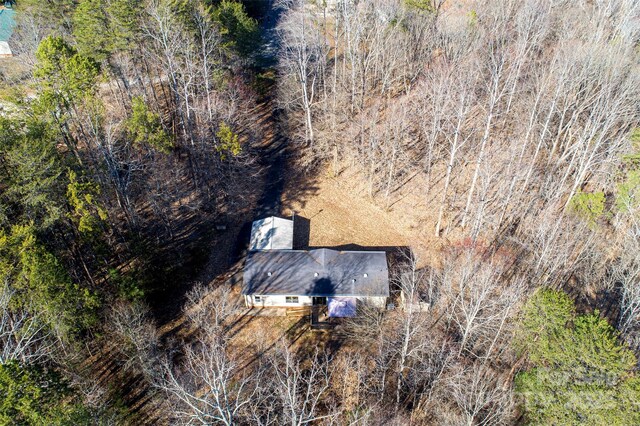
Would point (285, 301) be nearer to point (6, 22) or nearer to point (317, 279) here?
point (317, 279)

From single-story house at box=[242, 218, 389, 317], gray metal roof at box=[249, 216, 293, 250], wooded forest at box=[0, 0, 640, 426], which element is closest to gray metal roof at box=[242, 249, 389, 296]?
single-story house at box=[242, 218, 389, 317]

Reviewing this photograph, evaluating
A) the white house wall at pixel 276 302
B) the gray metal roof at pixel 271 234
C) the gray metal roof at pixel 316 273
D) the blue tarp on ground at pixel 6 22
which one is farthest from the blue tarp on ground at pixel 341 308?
the blue tarp on ground at pixel 6 22

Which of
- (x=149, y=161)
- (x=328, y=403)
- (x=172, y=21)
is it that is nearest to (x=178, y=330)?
(x=328, y=403)

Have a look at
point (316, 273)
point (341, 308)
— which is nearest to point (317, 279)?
point (316, 273)

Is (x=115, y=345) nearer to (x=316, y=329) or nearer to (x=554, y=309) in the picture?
(x=316, y=329)

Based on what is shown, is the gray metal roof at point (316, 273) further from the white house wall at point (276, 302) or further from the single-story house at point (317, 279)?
the white house wall at point (276, 302)
